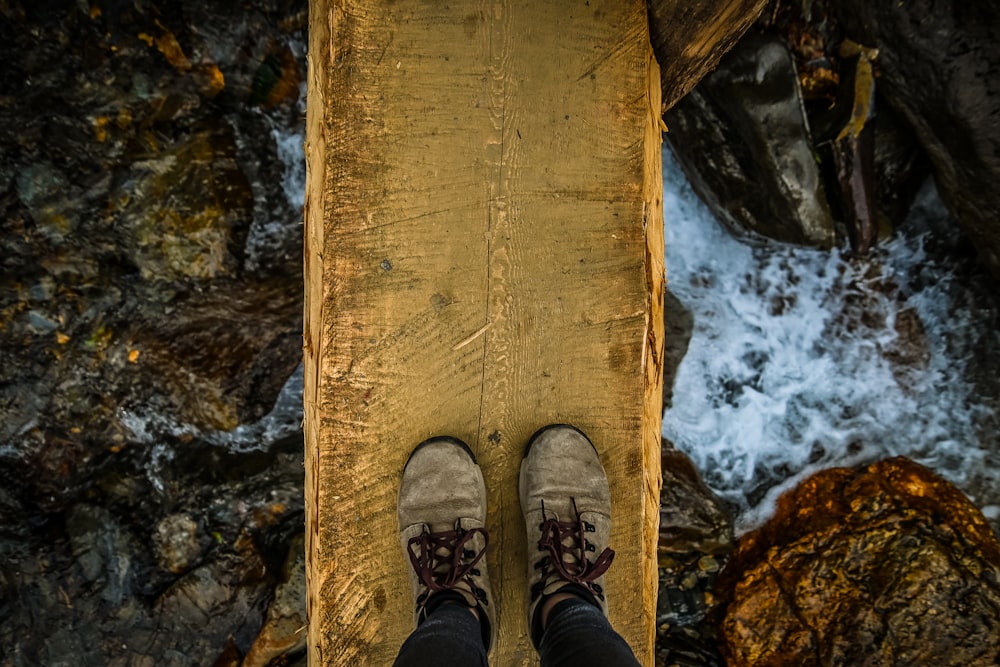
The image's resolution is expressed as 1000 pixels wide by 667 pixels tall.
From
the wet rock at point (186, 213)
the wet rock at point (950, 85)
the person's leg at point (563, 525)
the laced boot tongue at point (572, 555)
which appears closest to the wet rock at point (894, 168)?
the wet rock at point (950, 85)

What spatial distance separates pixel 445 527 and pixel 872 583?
81.5 inches

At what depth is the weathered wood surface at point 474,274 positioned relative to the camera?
1.95 meters

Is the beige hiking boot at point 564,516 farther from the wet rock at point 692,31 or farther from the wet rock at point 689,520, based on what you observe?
the wet rock at point 692,31

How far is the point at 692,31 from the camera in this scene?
2.06 meters

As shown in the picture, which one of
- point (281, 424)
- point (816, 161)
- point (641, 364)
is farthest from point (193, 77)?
point (816, 161)

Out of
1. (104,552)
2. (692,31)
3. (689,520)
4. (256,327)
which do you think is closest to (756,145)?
(692,31)

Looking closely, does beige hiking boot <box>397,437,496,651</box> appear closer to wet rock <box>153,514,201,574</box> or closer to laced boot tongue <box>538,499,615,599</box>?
laced boot tongue <box>538,499,615,599</box>

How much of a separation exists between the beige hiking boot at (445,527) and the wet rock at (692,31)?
1540mm

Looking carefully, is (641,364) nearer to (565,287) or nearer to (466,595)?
(565,287)

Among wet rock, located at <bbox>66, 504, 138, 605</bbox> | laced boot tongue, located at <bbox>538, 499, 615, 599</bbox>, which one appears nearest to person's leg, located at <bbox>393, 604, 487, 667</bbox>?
laced boot tongue, located at <bbox>538, 499, 615, 599</bbox>

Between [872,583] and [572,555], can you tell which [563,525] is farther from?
[872,583]

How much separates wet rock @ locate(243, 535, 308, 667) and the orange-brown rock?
2.07 m

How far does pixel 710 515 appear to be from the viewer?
317cm

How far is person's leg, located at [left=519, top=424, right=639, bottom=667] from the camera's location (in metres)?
1.84
